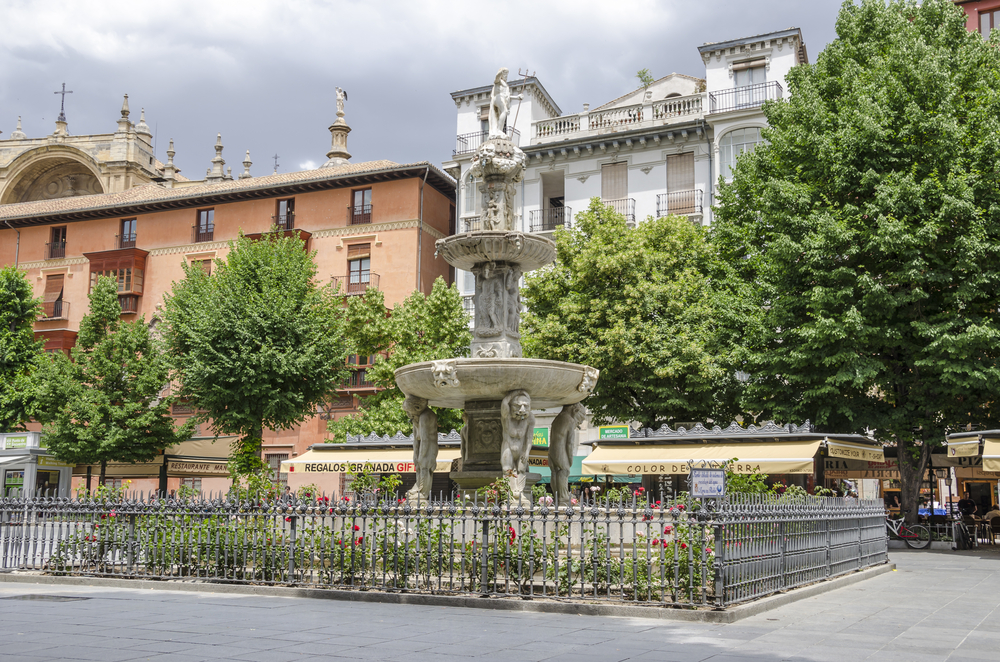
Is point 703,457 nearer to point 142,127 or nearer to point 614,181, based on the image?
point 614,181

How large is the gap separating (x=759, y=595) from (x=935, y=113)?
1541 centimetres

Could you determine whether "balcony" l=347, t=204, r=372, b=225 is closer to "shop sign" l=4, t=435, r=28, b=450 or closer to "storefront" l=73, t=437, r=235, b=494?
"storefront" l=73, t=437, r=235, b=494

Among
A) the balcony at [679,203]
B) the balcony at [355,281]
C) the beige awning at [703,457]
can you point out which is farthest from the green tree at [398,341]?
the balcony at [679,203]

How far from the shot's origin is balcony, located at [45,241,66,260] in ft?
149

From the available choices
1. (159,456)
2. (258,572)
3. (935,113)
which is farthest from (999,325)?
(159,456)

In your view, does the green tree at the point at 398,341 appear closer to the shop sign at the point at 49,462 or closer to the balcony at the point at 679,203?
the balcony at the point at 679,203

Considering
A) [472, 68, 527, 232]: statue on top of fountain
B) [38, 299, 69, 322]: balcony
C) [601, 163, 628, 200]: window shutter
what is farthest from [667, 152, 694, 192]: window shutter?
[38, 299, 69, 322]: balcony

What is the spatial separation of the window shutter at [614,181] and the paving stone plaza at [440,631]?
26.4m

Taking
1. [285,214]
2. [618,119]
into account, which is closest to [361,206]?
[285,214]

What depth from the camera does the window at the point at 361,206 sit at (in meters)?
40.1

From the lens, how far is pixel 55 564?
1202cm

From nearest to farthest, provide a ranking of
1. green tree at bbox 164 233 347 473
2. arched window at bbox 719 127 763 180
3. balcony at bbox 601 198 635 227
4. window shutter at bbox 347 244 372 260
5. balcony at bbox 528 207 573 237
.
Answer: green tree at bbox 164 233 347 473
arched window at bbox 719 127 763 180
balcony at bbox 601 198 635 227
balcony at bbox 528 207 573 237
window shutter at bbox 347 244 372 260

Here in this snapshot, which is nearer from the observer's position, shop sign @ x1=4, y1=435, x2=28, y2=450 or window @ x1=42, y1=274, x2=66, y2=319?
shop sign @ x1=4, y1=435, x2=28, y2=450

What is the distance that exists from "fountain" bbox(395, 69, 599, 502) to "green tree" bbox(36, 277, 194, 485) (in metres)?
19.6
